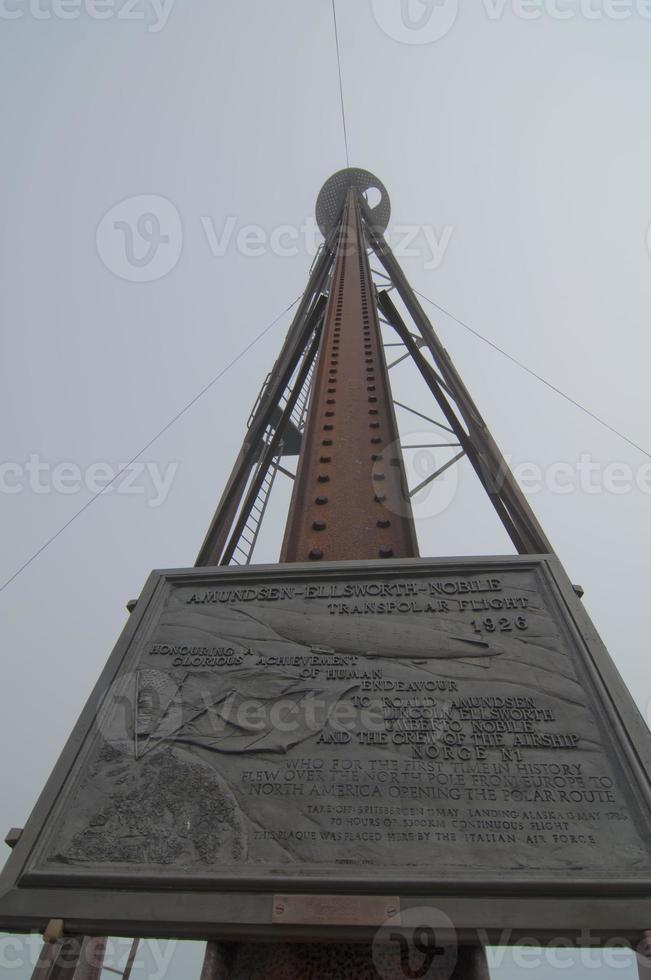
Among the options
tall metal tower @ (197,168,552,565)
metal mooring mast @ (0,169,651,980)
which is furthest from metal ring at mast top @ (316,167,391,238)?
metal mooring mast @ (0,169,651,980)

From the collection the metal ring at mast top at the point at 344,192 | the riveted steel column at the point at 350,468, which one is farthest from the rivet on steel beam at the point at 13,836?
the metal ring at mast top at the point at 344,192

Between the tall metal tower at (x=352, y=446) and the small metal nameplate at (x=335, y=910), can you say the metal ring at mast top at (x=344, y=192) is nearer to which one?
A: the tall metal tower at (x=352, y=446)

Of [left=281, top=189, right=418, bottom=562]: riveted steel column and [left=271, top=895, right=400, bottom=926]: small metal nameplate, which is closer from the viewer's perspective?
[left=271, top=895, right=400, bottom=926]: small metal nameplate

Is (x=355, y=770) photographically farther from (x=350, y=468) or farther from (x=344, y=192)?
(x=344, y=192)

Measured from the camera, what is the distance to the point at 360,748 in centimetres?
271

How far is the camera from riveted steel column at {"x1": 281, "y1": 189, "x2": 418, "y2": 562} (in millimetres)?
4344

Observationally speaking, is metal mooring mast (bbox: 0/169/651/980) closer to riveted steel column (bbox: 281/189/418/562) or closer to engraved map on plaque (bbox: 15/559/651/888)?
engraved map on plaque (bbox: 15/559/651/888)

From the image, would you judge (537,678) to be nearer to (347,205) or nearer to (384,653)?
(384,653)

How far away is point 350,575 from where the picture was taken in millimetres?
3695

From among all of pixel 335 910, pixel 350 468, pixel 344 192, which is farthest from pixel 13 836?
pixel 344 192

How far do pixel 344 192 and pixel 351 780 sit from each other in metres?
15.8

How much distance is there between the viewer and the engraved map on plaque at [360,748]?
2340mm

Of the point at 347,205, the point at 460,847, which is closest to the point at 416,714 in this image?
the point at 460,847

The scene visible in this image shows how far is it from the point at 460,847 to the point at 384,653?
101 cm
